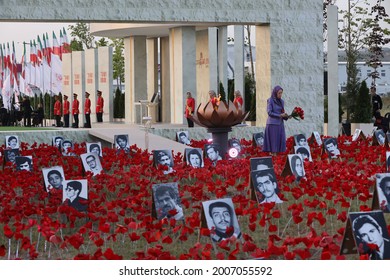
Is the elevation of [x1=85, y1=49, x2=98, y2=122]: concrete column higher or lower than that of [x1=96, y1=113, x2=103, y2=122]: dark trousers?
higher

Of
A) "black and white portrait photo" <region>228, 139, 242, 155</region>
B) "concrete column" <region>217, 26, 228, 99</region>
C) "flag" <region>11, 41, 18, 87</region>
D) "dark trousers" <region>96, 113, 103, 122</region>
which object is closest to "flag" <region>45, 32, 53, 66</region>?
"dark trousers" <region>96, 113, 103, 122</region>

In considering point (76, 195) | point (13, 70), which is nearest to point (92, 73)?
point (13, 70)

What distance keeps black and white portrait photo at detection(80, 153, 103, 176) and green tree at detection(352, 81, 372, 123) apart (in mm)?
20807

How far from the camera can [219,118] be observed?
19781mm

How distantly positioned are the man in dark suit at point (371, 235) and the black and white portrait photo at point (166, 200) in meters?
2.99

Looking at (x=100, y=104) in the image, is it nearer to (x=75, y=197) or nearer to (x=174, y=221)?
(x=75, y=197)

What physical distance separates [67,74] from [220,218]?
3956 centimetres

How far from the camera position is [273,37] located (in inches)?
1118

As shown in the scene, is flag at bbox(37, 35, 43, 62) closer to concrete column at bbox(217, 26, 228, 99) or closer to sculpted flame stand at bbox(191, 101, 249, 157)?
concrete column at bbox(217, 26, 228, 99)

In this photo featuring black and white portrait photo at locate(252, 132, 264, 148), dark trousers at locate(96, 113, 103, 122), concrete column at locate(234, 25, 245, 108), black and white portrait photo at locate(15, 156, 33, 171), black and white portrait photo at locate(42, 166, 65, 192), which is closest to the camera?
black and white portrait photo at locate(42, 166, 65, 192)

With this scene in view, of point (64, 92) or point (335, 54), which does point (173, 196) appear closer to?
point (335, 54)

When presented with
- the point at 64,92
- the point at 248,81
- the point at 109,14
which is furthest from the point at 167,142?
the point at 64,92

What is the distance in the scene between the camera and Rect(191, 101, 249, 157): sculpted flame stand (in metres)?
19.8

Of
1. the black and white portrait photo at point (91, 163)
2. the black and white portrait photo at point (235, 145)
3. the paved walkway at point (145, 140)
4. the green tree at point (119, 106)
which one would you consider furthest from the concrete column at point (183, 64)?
the black and white portrait photo at point (91, 163)
